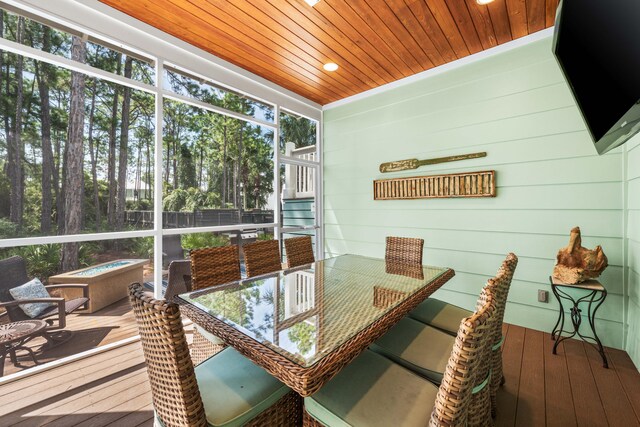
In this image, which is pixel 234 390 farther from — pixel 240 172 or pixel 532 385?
pixel 240 172

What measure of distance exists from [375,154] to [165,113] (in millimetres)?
2651

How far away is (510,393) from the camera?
6.17ft

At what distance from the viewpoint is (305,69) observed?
3.37 m

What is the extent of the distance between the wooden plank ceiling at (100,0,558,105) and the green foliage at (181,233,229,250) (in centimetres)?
206

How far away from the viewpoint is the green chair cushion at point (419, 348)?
1.33 meters

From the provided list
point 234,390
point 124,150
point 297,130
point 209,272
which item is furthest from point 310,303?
point 297,130

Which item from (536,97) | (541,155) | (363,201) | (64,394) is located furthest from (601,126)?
(64,394)

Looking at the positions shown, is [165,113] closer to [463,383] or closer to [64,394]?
[64,394]

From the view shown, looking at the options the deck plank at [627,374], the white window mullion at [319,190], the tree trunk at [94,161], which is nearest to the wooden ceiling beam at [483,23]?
the white window mullion at [319,190]

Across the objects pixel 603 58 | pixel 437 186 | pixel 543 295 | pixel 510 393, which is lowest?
pixel 510 393

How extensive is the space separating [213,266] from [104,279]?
1.23m

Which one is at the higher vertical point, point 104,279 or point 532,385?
point 104,279

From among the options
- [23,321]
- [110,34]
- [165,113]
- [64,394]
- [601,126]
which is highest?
[110,34]

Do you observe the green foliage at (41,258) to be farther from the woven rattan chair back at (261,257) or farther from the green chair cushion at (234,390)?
the green chair cushion at (234,390)
